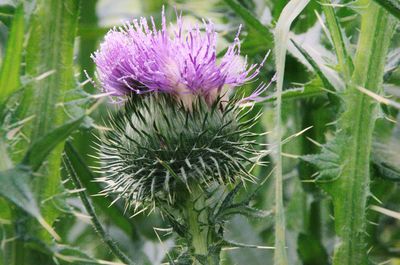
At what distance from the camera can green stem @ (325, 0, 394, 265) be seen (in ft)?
5.56

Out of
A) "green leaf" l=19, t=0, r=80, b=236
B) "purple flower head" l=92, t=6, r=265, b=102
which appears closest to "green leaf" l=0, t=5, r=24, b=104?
"green leaf" l=19, t=0, r=80, b=236

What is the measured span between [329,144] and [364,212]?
0.19 meters

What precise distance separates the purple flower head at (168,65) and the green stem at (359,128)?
249 mm

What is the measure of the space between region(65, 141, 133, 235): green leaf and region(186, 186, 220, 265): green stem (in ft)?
1.67

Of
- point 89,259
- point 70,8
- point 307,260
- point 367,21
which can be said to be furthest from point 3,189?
point 307,260

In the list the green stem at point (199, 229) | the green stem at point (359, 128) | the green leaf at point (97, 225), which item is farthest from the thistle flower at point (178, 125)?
the green stem at point (359, 128)

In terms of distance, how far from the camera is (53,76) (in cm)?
148

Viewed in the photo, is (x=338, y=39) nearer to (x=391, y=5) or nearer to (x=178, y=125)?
(x=391, y=5)

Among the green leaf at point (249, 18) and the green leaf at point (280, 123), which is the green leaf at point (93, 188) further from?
the green leaf at point (280, 123)

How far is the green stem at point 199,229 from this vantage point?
5.17ft

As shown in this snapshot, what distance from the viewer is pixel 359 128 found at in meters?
1.70

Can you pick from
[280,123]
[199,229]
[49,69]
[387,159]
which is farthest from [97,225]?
[387,159]

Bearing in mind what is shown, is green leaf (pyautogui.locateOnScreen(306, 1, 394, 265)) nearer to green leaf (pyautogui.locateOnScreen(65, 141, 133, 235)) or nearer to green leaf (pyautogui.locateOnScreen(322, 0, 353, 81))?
green leaf (pyautogui.locateOnScreen(322, 0, 353, 81))

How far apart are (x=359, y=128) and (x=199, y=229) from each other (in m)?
0.46
